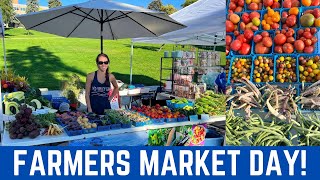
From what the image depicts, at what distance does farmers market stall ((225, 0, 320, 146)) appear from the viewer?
5.74 ft

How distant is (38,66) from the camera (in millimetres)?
15172

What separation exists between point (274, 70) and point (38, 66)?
1460 centimetres

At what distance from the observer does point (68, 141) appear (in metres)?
3.06

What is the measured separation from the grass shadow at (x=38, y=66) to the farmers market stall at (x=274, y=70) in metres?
10.1

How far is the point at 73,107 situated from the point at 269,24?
4.21m

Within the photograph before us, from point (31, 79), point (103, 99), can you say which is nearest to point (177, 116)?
point (103, 99)

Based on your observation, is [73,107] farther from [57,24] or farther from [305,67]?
[305,67]

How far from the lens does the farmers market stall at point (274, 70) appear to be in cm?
175

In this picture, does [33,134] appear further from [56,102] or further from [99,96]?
[56,102]

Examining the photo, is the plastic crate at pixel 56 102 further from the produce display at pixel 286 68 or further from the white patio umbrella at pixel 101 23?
the produce display at pixel 286 68

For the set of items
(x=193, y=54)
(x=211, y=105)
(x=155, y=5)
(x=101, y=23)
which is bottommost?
(x=211, y=105)

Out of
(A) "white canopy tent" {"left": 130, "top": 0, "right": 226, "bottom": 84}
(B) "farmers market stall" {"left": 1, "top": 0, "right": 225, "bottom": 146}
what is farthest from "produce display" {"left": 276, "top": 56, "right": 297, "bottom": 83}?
(A) "white canopy tent" {"left": 130, "top": 0, "right": 226, "bottom": 84}

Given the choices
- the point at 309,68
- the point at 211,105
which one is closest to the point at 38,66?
the point at 211,105

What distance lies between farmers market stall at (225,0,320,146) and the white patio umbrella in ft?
8.68
